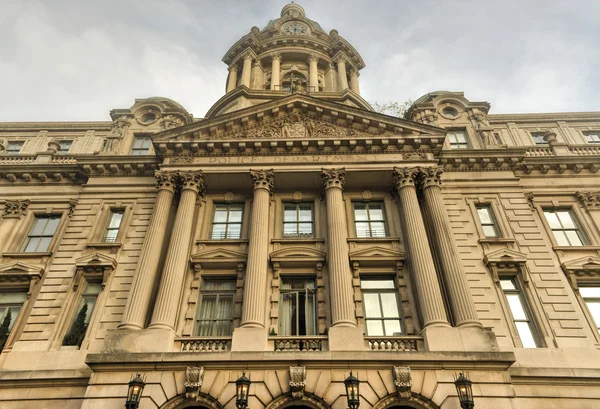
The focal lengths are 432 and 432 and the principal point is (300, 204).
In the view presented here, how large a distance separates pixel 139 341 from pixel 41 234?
10644mm

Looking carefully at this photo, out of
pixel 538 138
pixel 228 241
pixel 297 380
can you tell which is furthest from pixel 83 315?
pixel 538 138

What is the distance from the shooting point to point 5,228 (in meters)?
22.9

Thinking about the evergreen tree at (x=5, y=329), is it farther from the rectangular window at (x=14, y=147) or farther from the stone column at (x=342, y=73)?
the stone column at (x=342, y=73)

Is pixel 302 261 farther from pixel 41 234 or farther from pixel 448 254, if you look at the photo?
pixel 41 234

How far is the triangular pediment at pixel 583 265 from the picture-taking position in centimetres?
2012

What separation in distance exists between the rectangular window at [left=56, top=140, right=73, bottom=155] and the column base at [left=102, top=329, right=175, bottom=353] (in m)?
16.2

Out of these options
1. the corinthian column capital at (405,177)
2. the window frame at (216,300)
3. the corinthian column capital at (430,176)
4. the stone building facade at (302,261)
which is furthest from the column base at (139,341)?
the corinthian column capital at (430,176)

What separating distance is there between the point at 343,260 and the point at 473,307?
5.56 m

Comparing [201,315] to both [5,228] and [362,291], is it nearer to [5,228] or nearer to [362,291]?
[362,291]

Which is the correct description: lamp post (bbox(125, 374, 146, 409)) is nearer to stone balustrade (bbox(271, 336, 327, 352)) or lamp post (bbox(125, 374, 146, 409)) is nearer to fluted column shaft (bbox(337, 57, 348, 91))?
stone balustrade (bbox(271, 336, 327, 352))

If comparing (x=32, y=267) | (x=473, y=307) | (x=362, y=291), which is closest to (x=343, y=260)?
(x=362, y=291)

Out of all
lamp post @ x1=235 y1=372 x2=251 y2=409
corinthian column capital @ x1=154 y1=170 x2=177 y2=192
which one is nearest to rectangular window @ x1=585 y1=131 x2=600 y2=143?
corinthian column capital @ x1=154 y1=170 x2=177 y2=192

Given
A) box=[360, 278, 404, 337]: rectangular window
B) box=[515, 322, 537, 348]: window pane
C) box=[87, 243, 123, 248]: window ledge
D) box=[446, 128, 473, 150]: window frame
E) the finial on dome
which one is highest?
the finial on dome

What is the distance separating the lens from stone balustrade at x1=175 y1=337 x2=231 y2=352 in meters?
16.5
